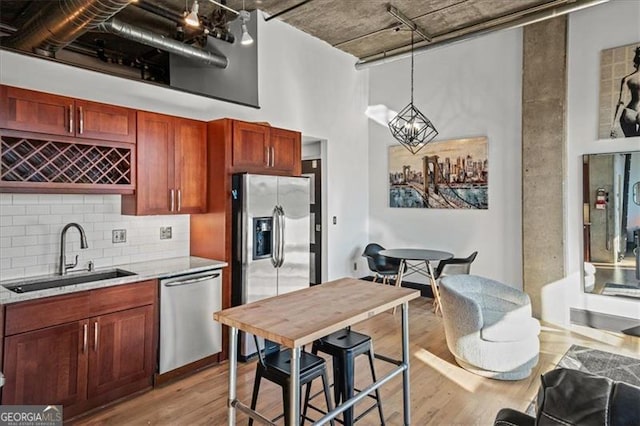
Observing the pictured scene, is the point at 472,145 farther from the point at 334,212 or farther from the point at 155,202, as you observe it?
the point at 155,202

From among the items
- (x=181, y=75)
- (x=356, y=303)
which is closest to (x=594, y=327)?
(x=356, y=303)

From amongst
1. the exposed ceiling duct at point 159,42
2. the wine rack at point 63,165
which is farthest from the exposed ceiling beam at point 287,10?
the wine rack at point 63,165

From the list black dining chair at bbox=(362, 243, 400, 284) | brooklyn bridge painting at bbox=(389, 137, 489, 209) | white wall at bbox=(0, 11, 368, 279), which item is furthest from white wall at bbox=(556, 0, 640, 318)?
white wall at bbox=(0, 11, 368, 279)

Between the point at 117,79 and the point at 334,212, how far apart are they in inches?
135

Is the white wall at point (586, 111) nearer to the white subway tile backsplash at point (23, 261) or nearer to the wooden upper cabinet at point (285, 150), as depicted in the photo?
the wooden upper cabinet at point (285, 150)

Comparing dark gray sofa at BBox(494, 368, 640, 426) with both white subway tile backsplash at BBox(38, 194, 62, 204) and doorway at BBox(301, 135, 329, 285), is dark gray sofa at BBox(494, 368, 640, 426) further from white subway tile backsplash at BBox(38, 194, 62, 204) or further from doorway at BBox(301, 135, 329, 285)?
doorway at BBox(301, 135, 329, 285)

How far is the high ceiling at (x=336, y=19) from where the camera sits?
353 centimetres

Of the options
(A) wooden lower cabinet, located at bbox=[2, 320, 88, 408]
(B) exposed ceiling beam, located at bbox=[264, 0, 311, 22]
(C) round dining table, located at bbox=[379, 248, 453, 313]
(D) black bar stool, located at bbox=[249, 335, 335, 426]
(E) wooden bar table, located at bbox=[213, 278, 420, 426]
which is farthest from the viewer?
(C) round dining table, located at bbox=[379, 248, 453, 313]

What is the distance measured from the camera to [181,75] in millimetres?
3934

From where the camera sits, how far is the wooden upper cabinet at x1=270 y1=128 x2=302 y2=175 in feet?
13.7

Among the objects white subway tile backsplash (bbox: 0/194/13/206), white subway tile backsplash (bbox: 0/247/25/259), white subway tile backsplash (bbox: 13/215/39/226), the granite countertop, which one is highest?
white subway tile backsplash (bbox: 0/194/13/206)

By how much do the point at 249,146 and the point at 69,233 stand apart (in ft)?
5.79

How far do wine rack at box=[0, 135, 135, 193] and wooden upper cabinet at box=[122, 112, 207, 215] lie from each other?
129 millimetres

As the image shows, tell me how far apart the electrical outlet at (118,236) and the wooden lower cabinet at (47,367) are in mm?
946
